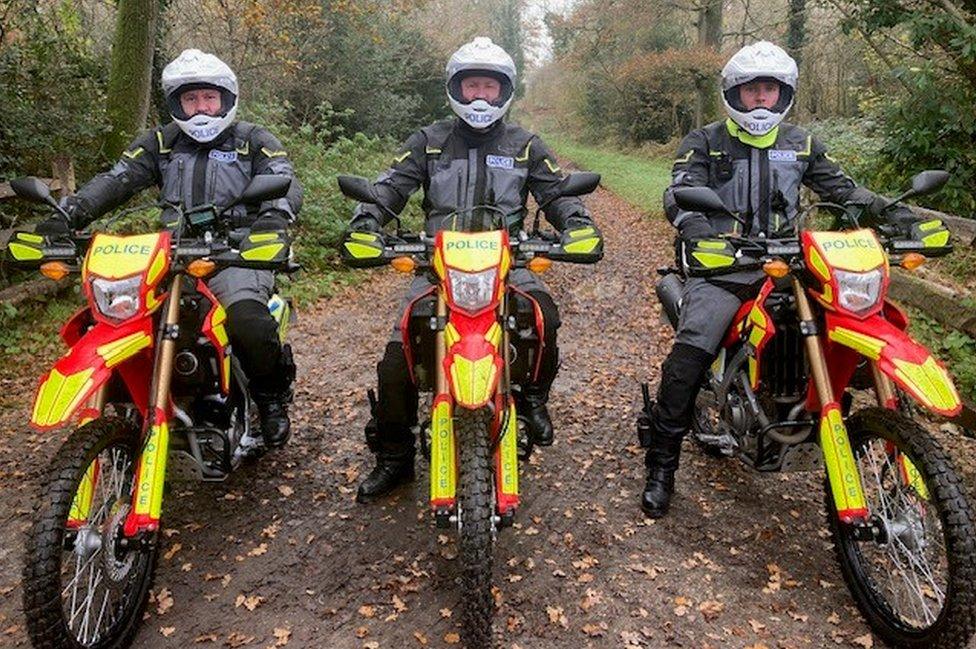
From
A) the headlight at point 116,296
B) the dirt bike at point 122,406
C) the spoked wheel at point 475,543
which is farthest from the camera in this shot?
the headlight at point 116,296

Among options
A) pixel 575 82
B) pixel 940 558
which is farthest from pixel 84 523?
pixel 575 82

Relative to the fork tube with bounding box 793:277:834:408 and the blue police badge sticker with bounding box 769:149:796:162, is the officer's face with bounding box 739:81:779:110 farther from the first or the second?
the fork tube with bounding box 793:277:834:408

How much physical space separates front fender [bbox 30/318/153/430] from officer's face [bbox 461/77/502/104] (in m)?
1.97

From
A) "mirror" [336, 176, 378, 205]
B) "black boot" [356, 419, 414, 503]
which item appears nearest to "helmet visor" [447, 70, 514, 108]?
"mirror" [336, 176, 378, 205]

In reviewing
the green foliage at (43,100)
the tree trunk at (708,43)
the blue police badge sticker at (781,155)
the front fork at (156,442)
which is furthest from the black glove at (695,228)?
the tree trunk at (708,43)

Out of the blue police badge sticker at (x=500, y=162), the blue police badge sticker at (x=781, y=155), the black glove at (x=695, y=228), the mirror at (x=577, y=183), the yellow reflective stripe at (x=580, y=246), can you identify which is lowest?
the yellow reflective stripe at (x=580, y=246)

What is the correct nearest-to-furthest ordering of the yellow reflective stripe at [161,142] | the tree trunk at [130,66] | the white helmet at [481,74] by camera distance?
the white helmet at [481,74]
the yellow reflective stripe at [161,142]
the tree trunk at [130,66]

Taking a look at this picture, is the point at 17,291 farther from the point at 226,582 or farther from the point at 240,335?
the point at 226,582

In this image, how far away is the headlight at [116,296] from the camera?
307 centimetres

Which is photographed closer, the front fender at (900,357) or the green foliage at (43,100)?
the front fender at (900,357)

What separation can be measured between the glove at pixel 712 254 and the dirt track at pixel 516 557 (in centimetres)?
137

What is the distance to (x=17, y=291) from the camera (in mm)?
7098

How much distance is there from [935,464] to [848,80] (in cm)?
2043

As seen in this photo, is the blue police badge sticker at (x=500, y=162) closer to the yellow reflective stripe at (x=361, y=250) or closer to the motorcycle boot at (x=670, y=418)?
the yellow reflective stripe at (x=361, y=250)
